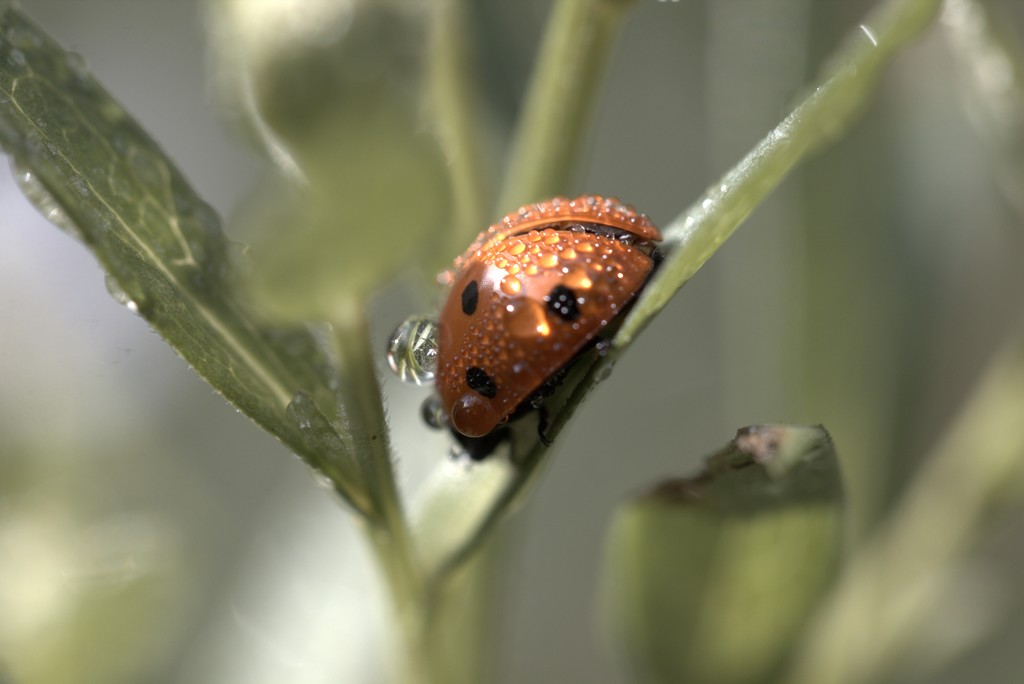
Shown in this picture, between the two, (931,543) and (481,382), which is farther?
(931,543)

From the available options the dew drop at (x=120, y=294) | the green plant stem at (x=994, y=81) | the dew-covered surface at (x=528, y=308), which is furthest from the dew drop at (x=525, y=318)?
the green plant stem at (x=994, y=81)

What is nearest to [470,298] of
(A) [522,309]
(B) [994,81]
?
(A) [522,309]

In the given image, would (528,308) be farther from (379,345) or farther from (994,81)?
(994,81)

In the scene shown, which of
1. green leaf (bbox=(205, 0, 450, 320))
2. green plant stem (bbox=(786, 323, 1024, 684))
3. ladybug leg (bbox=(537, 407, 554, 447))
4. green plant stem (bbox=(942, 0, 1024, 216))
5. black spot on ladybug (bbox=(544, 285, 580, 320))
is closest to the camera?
green leaf (bbox=(205, 0, 450, 320))

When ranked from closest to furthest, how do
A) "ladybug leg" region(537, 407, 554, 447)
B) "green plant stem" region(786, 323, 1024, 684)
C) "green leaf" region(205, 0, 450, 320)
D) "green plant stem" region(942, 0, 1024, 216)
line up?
"green leaf" region(205, 0, 450, 320) → "ladybug leg" region(537, 407, 554, 447) → "green plant stem" region(942, 0, 1024, 216) → "green plant stem" region(786, 323, 1024, 684)

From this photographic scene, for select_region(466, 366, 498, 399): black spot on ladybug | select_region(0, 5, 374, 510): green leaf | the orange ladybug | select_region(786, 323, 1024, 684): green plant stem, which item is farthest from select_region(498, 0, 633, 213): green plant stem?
select_region(786, 323, 1024, 684): green plant stem

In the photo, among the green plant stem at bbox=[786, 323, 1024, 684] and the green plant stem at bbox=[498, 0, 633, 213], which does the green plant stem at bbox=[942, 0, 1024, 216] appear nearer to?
the green plant stem at bbox=[786, 323, 1024, 684]

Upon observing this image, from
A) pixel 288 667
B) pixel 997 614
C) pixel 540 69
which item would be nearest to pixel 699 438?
pixel 997 614
